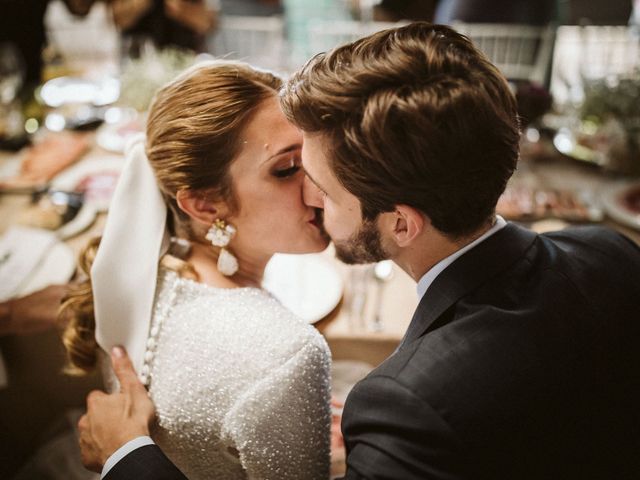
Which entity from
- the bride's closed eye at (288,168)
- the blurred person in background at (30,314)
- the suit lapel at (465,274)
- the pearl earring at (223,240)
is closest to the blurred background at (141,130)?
the blurred person in background at (30,314)

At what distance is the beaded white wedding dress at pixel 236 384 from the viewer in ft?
4.00

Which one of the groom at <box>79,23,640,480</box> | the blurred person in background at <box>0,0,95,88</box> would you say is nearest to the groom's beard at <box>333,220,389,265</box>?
the groom at <box>79,23,640,480</box>

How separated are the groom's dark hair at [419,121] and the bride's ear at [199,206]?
39cm

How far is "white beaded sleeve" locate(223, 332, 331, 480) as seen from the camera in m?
1.20

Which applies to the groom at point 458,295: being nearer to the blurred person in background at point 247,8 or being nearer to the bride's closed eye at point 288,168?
the bride's closed eye at point 288,168

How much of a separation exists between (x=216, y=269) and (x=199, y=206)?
0.61ft

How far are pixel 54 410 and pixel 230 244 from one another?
1.01 metres

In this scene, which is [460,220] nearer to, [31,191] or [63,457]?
[63,457]

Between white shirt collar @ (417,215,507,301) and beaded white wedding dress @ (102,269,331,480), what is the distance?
0.89 feet

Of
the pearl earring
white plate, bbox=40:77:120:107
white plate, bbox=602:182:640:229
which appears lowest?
white plate, bbox=602:182:640:229

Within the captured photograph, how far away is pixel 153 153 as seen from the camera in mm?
1420

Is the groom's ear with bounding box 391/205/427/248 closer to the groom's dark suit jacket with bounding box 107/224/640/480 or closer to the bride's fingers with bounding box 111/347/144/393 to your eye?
the groom's dark suit jacket with bounding box 107/224/640/480

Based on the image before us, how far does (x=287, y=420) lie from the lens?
1.24 meters

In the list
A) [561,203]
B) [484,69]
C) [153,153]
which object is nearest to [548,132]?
[561,203]
